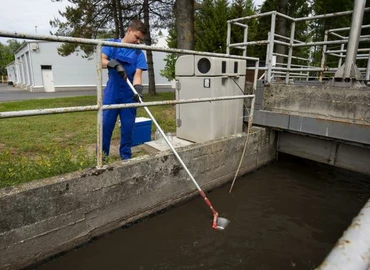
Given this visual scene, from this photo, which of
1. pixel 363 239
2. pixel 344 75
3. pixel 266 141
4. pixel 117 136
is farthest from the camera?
pixel 117 136

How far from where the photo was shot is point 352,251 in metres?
0.54

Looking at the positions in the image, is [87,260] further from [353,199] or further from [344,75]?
[344,75]

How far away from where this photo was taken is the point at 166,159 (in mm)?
3057

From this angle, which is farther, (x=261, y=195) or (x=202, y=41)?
(x=202, y=41)

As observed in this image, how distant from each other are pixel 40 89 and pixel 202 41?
15.3 meters

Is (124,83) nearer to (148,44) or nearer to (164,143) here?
(164,143)

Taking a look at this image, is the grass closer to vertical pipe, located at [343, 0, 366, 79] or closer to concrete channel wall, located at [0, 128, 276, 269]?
concrete channel wall, located at [0, 128, 276, 269]

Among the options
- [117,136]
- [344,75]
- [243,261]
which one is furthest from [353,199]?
[117,136]

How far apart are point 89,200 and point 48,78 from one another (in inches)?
958

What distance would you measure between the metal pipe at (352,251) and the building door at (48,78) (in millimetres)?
26005

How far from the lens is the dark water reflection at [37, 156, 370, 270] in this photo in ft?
7.82

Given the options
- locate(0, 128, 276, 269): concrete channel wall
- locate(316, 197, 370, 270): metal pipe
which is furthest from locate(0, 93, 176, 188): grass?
locate(316, 197, 370, 270): metal pipe

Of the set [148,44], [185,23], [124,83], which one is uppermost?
[148,44]

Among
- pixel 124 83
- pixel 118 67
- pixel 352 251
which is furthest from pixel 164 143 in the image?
pixel 352 251
